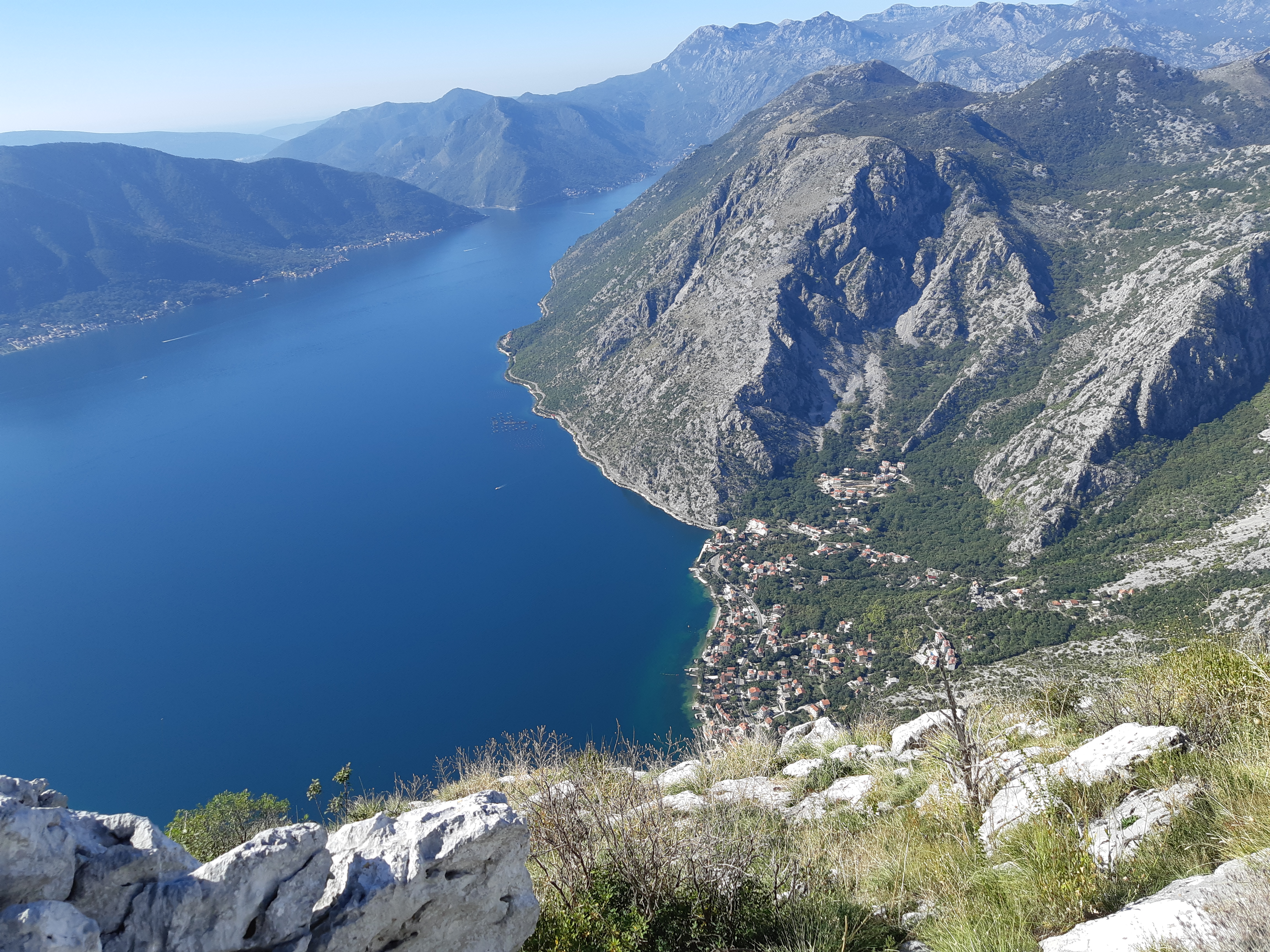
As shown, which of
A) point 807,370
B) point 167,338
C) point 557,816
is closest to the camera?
point 557,816

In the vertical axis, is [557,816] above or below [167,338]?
below

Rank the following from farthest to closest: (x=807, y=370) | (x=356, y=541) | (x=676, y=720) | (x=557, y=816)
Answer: (x=807, y=370) < (x=356, y=541) < (x=676, y=720) < (x=557, y=816)

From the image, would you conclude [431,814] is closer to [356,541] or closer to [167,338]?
[356,541]

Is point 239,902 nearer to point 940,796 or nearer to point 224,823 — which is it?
point 940,796

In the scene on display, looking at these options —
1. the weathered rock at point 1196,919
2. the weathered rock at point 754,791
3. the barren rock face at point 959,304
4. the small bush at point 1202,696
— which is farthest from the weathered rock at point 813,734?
the barren rock face at point 959,304

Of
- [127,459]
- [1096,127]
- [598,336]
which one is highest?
[1096,127]

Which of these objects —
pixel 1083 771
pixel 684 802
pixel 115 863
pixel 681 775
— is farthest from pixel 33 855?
pixel 681 775

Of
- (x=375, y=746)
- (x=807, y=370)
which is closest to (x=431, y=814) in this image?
(x=375, y=746)
